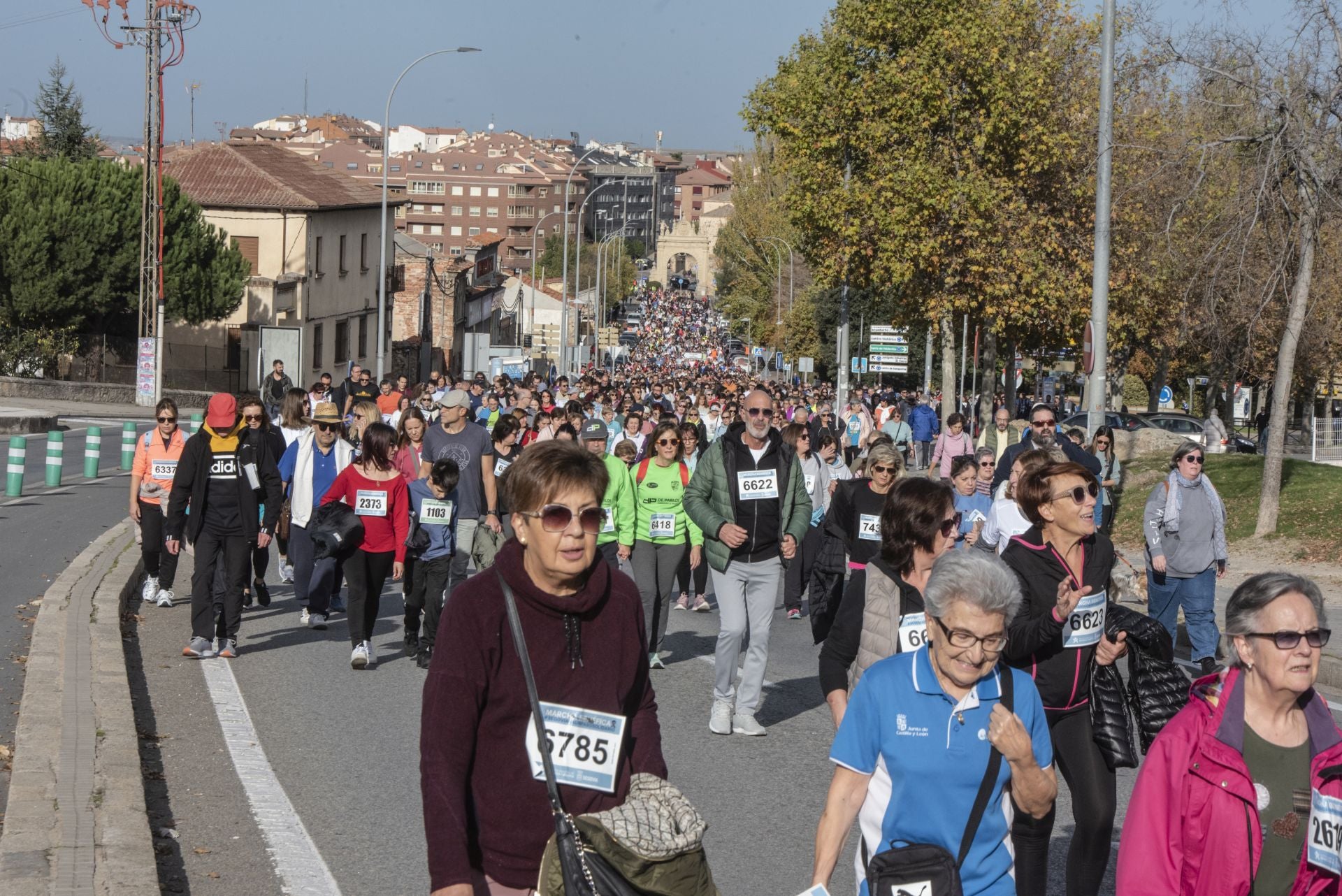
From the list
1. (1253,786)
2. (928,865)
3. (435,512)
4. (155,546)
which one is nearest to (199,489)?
(435,512)

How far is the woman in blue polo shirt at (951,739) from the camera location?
149 inches

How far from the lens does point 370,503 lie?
10.9m

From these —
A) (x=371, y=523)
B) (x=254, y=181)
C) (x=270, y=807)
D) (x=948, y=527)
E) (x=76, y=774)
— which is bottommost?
(x=270, y=807)

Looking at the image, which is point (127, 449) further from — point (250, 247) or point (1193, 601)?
point (250, 247)

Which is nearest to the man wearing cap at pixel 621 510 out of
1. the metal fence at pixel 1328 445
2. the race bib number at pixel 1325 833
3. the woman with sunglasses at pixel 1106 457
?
the woman with sunglasses at pixel 1106 457

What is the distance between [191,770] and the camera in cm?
797

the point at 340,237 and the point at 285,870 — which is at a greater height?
the point at 340,237

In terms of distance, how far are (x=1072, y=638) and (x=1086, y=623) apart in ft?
0.22

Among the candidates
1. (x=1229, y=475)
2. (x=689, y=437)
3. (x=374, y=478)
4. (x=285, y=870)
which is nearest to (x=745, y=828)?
(x=285, y=870)

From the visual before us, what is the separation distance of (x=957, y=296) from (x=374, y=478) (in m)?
28.9

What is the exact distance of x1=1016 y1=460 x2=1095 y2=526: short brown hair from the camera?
5.52m

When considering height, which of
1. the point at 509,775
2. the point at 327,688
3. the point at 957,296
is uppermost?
the point at 957,296

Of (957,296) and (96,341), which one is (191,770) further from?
(96,341)

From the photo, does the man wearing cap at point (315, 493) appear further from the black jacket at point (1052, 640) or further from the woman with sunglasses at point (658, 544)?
the black jacket at point (1052, 640)
